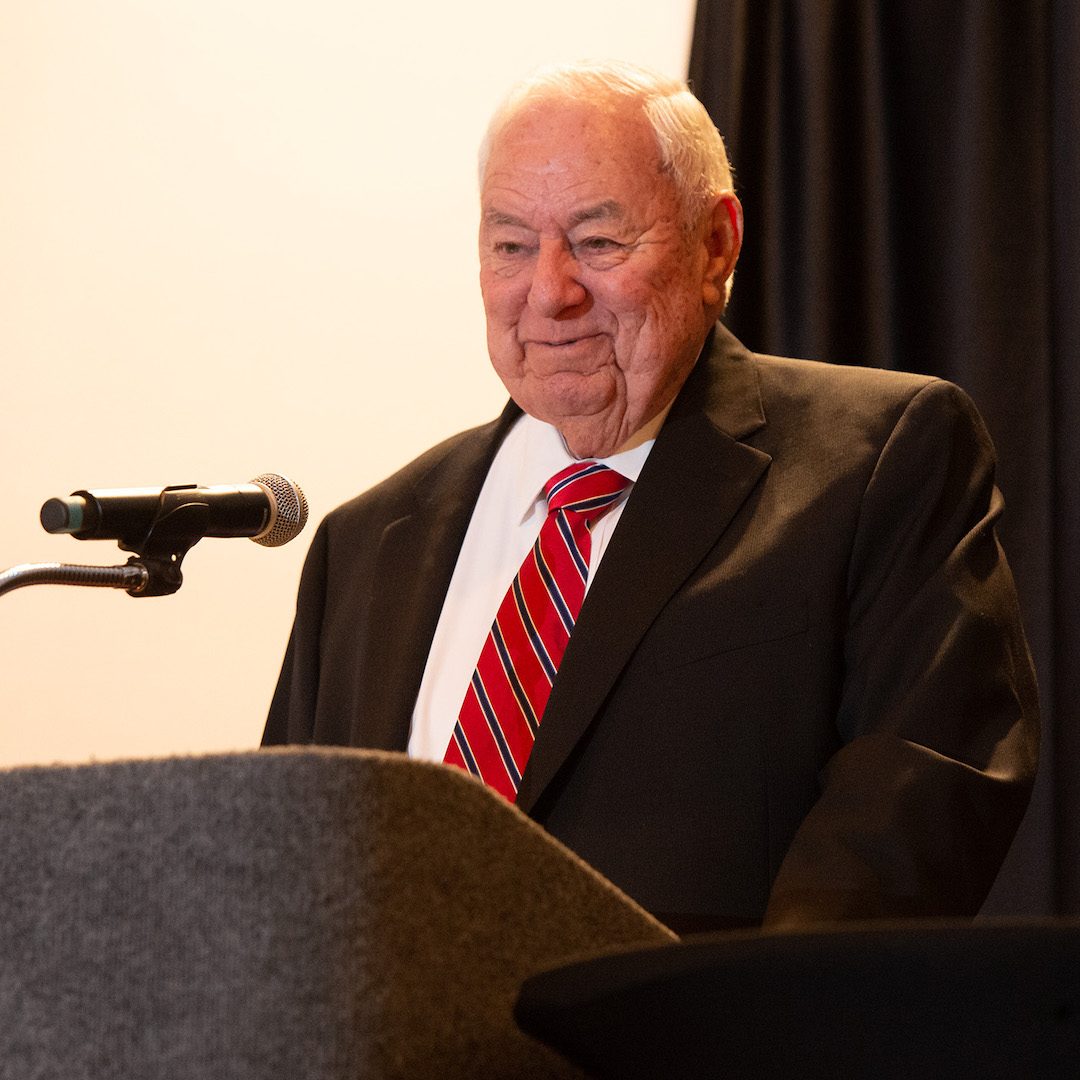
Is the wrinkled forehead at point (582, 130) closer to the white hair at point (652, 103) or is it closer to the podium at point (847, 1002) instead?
the white hair at point (652, 103)

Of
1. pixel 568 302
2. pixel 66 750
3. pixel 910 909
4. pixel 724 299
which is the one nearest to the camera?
pixel 910 909

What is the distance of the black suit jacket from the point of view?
4.18 feet

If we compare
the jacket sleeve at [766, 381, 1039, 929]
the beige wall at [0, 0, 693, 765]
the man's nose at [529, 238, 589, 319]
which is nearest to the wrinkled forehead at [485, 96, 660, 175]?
the man's nose at [529, 238, 589, 319]

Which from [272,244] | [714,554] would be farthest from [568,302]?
[272,244]

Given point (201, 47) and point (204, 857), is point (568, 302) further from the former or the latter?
point (201, 47)

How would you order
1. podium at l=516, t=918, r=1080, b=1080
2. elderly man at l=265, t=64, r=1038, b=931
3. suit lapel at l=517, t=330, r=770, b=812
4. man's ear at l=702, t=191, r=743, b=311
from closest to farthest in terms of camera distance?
podium at l=516, t=918, r=1080, b=1080
elderly man at l=265, t=64, r=1038, b=931
suit lapel at l=517, t=330, r=770, b=812
man's ear at l=702, t=191, r=743, b=311

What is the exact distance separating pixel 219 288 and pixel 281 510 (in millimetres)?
1896

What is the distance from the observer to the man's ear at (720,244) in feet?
5.93

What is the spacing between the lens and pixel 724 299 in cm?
184

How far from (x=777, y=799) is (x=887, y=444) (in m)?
0.43

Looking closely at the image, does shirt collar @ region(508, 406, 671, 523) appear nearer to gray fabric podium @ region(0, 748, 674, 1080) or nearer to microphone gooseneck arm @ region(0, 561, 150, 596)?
microphone gooseneck arm @ region(0, 561, 150, 596)

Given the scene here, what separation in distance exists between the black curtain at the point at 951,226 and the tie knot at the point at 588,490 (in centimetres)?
112

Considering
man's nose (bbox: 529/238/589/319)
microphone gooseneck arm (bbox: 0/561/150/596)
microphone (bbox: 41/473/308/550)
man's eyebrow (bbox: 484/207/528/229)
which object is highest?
man's eyebrow (bbox: 484/207/528/229)

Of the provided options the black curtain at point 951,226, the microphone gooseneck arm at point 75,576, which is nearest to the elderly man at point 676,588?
the microphone gooseneck arm at point 75,576
